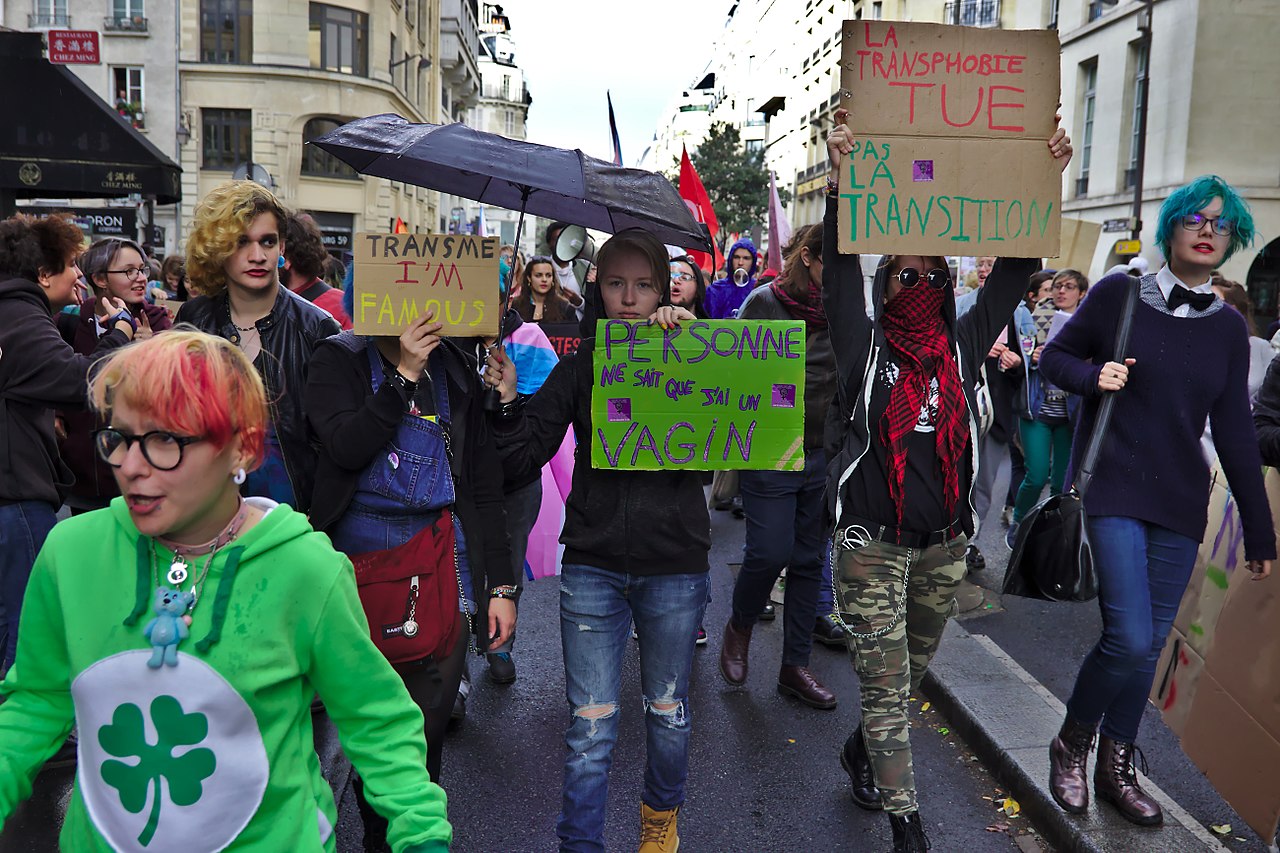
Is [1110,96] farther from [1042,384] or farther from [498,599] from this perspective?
[498,599]

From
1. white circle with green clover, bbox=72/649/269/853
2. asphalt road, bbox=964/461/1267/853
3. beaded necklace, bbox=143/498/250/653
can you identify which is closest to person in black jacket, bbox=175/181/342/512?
beaded necklace, bbox=143/498/250/653

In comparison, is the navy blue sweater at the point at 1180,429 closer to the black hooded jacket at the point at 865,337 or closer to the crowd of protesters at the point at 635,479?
the crowd of protesters at the point at 635,479

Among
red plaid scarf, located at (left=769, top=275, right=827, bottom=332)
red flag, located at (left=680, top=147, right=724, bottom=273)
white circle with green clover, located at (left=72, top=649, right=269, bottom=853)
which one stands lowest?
white circle with green clover, located at (left=72, top=649, right=269, bottom=853)

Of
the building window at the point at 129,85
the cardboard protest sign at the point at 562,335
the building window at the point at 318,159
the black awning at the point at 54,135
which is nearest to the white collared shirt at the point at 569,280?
the cardboard protest sign at the point at 562,335

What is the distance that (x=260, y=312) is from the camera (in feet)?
11.9

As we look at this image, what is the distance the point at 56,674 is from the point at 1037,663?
4.95 metres

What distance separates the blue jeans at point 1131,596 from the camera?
143 inches

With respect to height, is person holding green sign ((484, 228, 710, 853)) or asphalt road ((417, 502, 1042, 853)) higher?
person holding green sign ((484, 228, 710, 853))

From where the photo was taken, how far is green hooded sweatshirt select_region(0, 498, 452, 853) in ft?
5.85

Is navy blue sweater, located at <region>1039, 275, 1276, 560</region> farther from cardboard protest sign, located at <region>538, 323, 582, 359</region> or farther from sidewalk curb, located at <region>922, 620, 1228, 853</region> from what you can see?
cardboard protest sign, located at <region>538, 323, 582, 359</region>

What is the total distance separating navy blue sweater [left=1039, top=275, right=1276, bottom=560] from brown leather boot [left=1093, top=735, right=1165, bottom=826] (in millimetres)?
800

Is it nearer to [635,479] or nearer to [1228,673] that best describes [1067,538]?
[1228,673]

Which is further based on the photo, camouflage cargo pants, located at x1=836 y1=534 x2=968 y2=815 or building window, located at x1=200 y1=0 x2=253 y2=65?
building window, located at x1=200 y1=0 x2=253 y2=65

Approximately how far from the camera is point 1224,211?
363 cm
